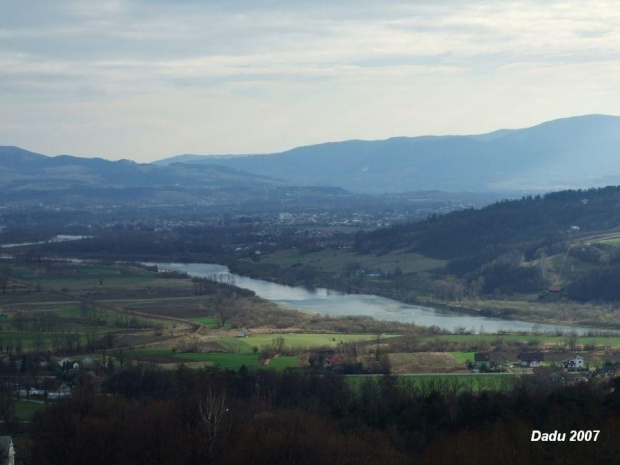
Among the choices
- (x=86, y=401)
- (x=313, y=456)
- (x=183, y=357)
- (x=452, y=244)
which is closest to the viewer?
(x=313, y=456)

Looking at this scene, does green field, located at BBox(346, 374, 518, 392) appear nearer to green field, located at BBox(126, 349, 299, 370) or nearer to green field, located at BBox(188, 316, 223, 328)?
green field, located at BBox(126, 349, 299, 370)

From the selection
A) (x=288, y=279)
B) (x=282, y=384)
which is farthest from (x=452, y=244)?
(x=282, y=384)

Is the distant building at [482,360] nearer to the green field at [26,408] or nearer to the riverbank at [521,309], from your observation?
the riverbank at [521,309]

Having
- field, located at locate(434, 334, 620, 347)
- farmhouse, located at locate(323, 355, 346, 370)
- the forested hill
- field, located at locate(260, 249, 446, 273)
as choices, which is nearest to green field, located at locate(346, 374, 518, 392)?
farmhouse, located at locate(323, 355, 346, 370)

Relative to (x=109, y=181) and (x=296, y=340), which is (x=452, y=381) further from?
(x=109, y=181)

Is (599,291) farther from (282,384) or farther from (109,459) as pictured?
(109,459)

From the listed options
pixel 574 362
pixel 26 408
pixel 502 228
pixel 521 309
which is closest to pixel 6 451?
pixel 26 408

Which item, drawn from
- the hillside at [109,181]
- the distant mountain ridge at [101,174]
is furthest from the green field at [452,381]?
the distant mountain ridge at [101,174]
